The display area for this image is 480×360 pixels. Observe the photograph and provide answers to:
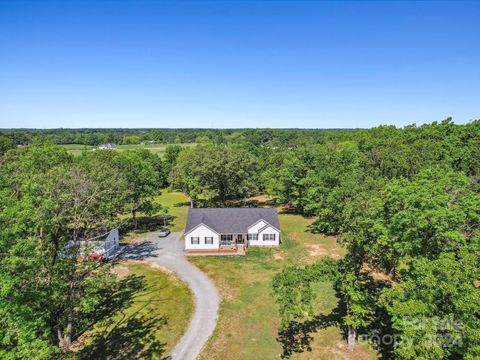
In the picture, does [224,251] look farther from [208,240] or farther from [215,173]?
[215,173]

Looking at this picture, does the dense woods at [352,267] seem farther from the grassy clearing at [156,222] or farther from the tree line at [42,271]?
the grassy clearing at [156,222]

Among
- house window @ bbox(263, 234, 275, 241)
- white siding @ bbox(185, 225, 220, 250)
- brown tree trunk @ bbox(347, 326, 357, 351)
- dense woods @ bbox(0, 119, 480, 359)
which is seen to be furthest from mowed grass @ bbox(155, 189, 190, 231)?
brown tree trunk @ bbox(347, 326, 357, 351)

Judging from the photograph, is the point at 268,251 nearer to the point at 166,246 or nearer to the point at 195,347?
the point at 166,246

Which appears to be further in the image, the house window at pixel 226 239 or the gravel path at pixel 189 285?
the house window at pixel 226 239

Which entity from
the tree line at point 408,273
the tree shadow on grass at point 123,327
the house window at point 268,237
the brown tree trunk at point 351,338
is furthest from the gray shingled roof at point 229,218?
the brown tree trunk at point 351,338

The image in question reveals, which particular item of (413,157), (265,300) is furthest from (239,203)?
(265,300)

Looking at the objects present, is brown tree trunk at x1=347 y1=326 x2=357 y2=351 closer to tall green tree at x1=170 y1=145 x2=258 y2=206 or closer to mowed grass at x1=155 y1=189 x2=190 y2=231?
mowed grass at x1=155 y1=189 x2=190 y2=231
